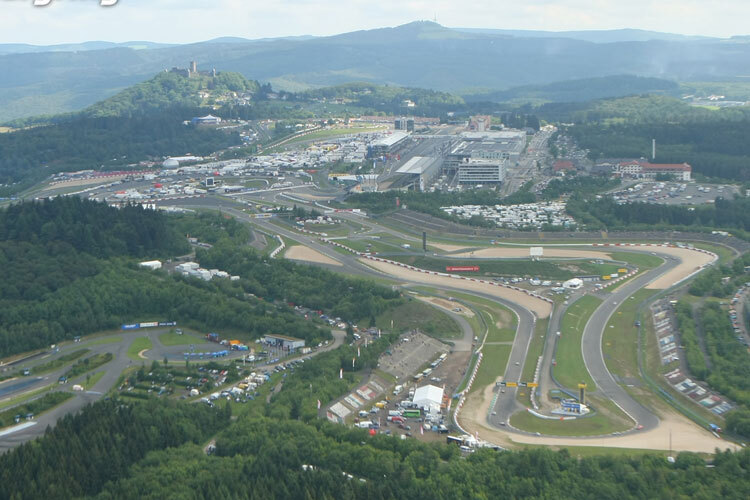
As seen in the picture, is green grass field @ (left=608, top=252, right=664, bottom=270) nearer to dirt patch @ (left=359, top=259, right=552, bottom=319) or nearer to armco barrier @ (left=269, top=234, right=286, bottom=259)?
dirt patch @ (left=359, top=259, right=552, bottom=319)

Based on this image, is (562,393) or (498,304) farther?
(498,304)

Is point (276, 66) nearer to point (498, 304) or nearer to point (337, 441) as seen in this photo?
point (498, 304)

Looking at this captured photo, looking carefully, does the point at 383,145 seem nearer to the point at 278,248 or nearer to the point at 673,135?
the point at 673,135

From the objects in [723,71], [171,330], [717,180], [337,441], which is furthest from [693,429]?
[723,71]

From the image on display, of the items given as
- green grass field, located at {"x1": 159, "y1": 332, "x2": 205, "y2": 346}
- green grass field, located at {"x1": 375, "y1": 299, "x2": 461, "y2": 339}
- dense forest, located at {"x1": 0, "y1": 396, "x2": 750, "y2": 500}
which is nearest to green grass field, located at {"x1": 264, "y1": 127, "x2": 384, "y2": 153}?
green grass field, located at {"x1": 375, "y1": 299, "x2": 461, "y2": 339}

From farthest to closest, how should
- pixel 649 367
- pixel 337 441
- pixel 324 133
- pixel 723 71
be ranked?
pixel 723 71, pixel 324 133, pixel 649 367, pixel 337 441

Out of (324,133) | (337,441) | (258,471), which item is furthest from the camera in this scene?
(324,133)

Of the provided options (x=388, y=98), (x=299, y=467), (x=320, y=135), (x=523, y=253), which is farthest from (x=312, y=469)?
(x=388, y=98)
